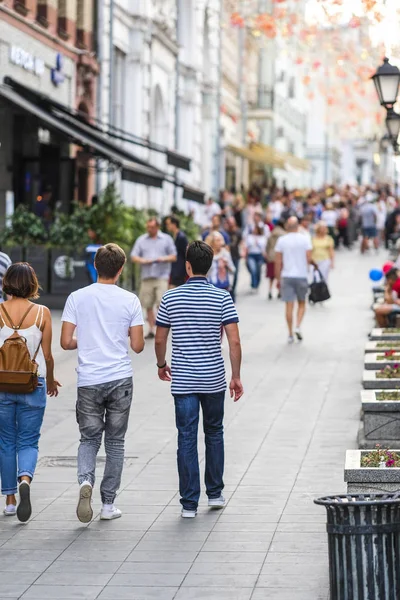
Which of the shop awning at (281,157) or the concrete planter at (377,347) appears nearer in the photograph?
the concrete planter at (377,347)

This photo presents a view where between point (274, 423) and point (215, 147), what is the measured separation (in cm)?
4033

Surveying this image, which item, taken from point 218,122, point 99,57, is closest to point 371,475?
point 99,57

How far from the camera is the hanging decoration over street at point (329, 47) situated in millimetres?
44750

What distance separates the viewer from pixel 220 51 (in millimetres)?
54156

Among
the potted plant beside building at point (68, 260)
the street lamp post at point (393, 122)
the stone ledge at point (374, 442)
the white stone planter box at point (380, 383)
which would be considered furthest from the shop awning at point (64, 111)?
the stone ledge at point (374, 442)

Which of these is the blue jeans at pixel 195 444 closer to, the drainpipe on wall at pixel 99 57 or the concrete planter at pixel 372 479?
the concrete planter at pixel 372 479

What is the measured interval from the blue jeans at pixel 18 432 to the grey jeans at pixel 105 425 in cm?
30

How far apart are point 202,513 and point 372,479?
1603 mm

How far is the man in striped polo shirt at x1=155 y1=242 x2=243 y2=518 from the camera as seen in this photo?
9758mm

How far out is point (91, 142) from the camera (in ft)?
91.8

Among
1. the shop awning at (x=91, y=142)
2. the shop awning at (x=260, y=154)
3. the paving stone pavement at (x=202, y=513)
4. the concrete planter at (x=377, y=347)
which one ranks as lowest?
the paving stone pavement at (x=202, y=513)

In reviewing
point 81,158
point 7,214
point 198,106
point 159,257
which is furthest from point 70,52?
point 198,106

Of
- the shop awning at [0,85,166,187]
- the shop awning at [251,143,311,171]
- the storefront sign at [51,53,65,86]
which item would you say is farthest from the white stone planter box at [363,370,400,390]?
the shop awning at [251,143,311,171]

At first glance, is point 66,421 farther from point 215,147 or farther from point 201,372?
point 215,147
